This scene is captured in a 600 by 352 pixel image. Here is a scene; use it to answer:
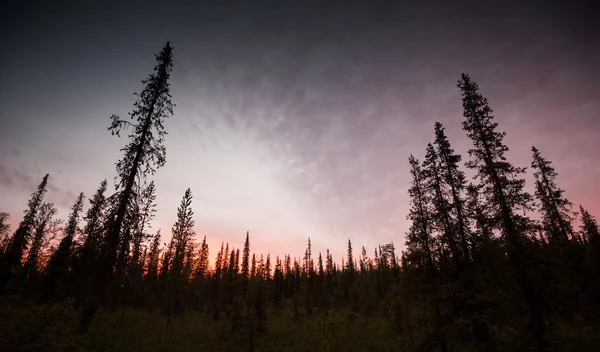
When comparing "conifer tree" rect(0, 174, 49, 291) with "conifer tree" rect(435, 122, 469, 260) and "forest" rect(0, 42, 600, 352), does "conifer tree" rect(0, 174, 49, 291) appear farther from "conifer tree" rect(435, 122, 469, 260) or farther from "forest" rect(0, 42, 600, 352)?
"conifer tree" rect(435, 122, 469, 260)

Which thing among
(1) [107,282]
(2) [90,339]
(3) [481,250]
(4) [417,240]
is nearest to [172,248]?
(2) [90,339]

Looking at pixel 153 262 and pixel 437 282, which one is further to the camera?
pixel 153 262

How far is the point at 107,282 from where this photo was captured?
1430 centimetres

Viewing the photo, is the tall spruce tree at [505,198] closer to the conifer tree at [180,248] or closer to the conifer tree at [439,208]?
the conifer tree at [439,208]

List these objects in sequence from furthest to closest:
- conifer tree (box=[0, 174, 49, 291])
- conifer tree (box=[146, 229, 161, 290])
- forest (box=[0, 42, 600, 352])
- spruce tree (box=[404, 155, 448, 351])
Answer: conifer tree (box=[146, 229, 161, 290]) → conifer tree (box=[0, 174, 49, 291]) → spruce tree (box=[404, 155, 448, 351]) → forest (box=[0, 42, 600, 352])

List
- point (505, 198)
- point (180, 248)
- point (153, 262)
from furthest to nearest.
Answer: point (153, 262) < point (180, 248) < point (505, 198)

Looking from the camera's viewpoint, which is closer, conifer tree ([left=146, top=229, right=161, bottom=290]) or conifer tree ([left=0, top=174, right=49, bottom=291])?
conifer tree ([left=0, top=174, right=49, bottom=291])

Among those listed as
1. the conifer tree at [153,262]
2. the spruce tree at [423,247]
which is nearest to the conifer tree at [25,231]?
the conifer tree at [153,262]

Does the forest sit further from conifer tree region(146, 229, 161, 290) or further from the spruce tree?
conifer tree region(146, 229, 161, 290)

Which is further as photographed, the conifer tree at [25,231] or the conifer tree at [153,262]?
the conifer tree at [153,262]

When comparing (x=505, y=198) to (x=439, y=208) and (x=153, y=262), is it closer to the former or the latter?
(x=439, y=208)

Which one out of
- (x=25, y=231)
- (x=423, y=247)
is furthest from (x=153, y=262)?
(x=423, y=247)

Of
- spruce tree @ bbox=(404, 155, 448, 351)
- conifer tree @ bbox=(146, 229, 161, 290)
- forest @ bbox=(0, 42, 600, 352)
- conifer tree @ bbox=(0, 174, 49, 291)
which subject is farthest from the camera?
conifer tree @ bbox=(146, 229, 161, 290)

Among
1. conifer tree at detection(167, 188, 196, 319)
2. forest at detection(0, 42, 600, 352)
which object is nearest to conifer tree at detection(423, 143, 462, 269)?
forest at detection(0, 42, 600, 352)
